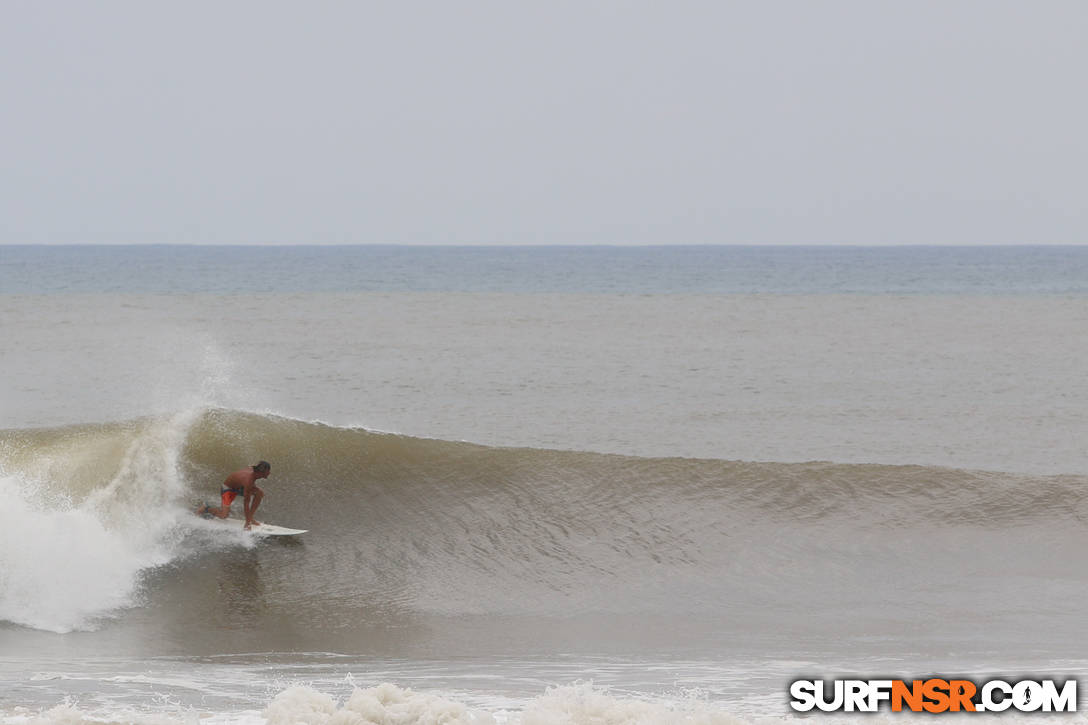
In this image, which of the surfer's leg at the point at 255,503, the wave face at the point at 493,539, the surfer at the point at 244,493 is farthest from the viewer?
the surfer's leg at the point at 255,503

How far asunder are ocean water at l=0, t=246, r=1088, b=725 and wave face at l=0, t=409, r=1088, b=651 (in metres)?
0.04

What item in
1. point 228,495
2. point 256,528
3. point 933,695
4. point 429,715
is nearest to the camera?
point 429,715

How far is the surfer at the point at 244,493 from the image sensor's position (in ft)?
35.6

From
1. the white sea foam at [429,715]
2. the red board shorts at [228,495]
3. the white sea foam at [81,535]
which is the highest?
the red board shorts at [228,495]

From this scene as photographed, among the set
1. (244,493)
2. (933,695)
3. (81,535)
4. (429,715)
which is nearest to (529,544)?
(244,493)

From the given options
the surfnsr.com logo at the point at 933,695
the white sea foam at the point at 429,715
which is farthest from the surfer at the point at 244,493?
→ the surfnsr.com logo at the point at 933,695

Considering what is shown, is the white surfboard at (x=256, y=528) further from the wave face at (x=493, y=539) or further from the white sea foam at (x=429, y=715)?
the white sea foam at (x=429, y=715)

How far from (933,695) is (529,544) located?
5414 mm

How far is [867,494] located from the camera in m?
13.2

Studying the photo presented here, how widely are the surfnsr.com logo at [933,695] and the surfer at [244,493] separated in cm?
560

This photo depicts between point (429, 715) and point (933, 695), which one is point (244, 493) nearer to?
point (429, 715)

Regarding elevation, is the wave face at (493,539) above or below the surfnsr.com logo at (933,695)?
above

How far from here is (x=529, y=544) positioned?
38.4ft

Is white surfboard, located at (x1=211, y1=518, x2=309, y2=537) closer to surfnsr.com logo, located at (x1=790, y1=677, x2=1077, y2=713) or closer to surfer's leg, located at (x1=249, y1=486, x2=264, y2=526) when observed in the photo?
surfer's leg, located at (x1=249, y1=486, x2=264, y2=526)
